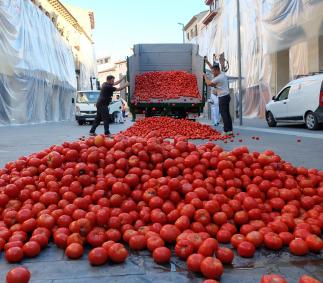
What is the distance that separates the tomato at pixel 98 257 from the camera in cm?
283

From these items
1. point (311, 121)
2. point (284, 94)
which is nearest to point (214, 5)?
point (284, 94)

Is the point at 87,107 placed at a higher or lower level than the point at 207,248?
higher

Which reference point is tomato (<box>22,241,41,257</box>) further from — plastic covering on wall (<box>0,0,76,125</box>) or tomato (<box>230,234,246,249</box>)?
plastic covering on wall (<box>0,0,76,125</box>)

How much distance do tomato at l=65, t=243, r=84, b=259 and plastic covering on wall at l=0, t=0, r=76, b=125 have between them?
2103 centimetres

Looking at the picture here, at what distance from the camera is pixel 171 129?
12984mm

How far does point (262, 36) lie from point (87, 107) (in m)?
11.6

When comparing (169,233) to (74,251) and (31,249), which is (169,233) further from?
(31,249)

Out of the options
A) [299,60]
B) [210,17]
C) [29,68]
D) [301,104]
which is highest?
[210,17]

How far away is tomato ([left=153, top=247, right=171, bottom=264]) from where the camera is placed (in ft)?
9.32

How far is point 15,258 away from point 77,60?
53965 millimetres

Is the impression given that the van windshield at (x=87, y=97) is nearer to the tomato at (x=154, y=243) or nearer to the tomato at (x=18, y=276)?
the tomato at (x=154, y=243)

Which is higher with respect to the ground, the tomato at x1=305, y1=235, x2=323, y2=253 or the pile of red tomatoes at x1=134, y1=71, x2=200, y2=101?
the pile of red tomatoes at x1=134, y1=71, x2=200, y2=101

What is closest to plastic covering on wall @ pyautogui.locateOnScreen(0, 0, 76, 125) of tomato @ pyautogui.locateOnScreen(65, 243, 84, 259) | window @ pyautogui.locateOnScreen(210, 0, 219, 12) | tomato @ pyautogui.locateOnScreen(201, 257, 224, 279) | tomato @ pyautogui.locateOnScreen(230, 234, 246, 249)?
window @ pyautogui.locateOnScreen(210, 0, 219, 12)

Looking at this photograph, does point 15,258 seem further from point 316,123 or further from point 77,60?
point 77,60
